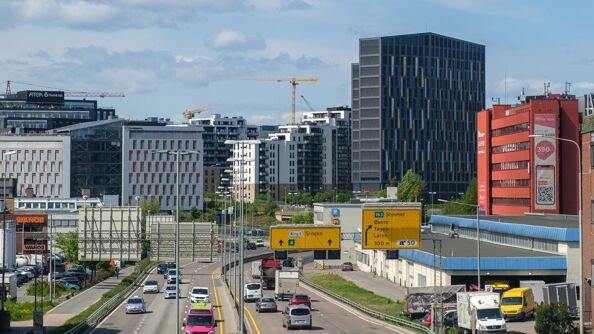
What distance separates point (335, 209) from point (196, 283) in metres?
32.2

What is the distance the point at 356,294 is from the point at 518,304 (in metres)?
33.6

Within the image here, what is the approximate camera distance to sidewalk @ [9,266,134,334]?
7962cm

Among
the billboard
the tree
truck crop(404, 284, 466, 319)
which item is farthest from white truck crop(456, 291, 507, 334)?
the tree

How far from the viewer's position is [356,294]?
108m

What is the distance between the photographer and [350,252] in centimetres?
16025

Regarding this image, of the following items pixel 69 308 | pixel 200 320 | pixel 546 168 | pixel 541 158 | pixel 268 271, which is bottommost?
pixel 69 308

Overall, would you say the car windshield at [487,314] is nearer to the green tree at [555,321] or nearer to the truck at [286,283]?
the green tree at [555,321]

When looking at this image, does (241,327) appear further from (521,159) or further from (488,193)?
(488,193)

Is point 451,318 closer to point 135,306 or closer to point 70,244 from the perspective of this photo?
point 135,306

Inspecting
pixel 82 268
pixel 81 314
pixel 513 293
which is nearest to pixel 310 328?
pixel 513 293

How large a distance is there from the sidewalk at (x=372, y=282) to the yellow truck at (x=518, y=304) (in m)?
23.9

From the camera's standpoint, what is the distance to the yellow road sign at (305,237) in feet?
284

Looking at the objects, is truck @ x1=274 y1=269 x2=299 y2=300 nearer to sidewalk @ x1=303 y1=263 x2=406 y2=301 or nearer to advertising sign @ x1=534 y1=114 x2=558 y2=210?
sidewalk @ x1=303 y1=263 x2=406 y2=301

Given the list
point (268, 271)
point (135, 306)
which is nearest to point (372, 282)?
point (268, 271)
